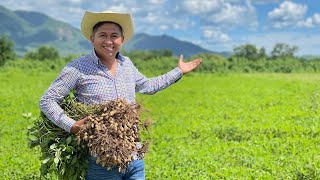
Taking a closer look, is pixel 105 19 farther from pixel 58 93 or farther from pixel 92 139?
pixel 92 139

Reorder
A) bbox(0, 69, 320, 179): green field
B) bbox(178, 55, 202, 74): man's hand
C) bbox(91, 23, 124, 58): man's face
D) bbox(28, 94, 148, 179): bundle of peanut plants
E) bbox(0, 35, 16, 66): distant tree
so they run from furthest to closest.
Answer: bbox(0, 35, 16, 66): distant tree → bbox(0, 69, 320, 179): green field → bbox(178, 55, 202, 74): man's hand → bbox(91, 23, 124, 58): man's face → bbox(28, 94, 148, 179): bundle of peanut plants

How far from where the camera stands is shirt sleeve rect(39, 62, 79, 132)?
4652 millimetres

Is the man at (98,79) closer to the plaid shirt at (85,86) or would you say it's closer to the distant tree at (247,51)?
the plaid shirt at (85,86)

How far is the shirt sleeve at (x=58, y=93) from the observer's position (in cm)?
465

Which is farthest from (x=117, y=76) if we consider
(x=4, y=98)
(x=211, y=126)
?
(x=4, y=98)

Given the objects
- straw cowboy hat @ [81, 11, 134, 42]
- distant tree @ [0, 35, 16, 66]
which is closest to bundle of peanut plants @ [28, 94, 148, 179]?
straw cowboy hat @ [81, 11, 134, 42]

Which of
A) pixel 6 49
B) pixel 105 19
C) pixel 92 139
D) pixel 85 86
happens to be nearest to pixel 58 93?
pixel 85 86

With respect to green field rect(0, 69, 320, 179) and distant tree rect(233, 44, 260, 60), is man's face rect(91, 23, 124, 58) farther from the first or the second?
distant tree rect(233, 44, 260, 60)

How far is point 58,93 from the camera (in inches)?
185

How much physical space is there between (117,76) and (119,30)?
1.48 feet

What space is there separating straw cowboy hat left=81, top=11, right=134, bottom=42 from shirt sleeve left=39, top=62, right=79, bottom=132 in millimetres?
469

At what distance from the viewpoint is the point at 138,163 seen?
4.91 metres

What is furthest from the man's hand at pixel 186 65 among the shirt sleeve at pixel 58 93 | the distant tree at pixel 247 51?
→ the distant tree at pixel 247 51

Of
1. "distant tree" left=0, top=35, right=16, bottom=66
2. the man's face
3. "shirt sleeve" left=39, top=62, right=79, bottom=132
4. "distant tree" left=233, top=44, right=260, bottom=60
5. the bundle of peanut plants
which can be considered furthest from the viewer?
"distant tree" left=233, top=44, right=260, bottom=60
